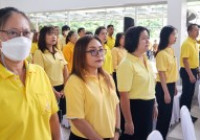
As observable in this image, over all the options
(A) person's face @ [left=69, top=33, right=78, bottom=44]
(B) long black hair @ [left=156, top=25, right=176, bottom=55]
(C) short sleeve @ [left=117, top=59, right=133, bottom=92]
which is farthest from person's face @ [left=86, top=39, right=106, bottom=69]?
(A) person's face @ [left=69, top=33, right=78, bottom=44]

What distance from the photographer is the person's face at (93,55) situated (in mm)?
1753

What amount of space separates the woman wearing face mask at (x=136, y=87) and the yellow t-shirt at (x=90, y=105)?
1.71ft

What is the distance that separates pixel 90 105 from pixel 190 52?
2.80 metres

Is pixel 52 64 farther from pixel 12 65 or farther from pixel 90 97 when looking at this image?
pixel 12 65

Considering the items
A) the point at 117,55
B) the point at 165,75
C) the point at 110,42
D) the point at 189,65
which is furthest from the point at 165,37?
the point at 110,42

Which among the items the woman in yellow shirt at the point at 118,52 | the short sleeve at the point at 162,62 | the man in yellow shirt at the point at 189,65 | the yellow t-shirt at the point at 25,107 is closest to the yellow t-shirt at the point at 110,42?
the woman in yellow shirt at the point at 118,52

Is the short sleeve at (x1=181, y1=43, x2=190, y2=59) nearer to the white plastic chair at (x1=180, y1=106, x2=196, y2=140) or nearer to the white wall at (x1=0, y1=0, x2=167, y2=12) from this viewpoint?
the white plastic chair at (x1=180, y1=106, x2=196, y2=140)

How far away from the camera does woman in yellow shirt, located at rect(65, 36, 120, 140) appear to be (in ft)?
5.43

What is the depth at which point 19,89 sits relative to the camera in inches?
46.8

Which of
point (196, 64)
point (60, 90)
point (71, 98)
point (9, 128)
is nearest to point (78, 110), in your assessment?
point (71, 98)

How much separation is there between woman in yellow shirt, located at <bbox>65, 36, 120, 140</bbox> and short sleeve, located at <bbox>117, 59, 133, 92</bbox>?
40 centimetres

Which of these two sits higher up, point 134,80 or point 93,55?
point 93,55

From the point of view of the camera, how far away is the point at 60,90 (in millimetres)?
3244

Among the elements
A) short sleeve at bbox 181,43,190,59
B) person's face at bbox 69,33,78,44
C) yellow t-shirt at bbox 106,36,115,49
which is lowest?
short sleeve at bbox 181,43,190,59
